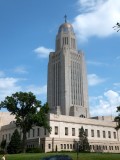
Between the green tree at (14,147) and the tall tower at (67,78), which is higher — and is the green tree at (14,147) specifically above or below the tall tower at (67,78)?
below

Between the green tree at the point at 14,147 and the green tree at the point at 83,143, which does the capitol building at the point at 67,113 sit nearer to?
the green tree at the point at 83,143

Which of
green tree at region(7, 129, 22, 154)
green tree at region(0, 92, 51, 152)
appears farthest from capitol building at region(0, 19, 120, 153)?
green tree at region(0, 92, 51, 152)

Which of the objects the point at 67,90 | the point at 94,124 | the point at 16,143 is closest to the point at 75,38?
the point at 67,90

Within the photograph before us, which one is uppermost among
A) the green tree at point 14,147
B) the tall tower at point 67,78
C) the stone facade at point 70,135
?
the tall tower at point 67,78

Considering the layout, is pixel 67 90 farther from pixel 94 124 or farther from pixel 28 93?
pixel 28 93

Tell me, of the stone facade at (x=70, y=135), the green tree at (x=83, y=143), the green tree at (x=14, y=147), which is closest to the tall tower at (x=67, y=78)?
the stone facade at (x=70, y=135)

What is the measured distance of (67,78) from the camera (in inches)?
5172

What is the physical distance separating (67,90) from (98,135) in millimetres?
33295

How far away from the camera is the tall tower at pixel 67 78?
413 feet

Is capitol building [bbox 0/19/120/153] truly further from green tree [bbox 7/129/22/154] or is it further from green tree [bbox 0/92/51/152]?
green tree [bbox 0/92/51/152]

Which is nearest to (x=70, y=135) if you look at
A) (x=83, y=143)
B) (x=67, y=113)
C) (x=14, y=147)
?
(x=83, y=143)

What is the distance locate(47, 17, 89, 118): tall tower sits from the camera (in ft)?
413

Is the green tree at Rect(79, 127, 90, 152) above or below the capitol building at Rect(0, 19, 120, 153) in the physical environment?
below

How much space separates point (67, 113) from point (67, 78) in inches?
675
